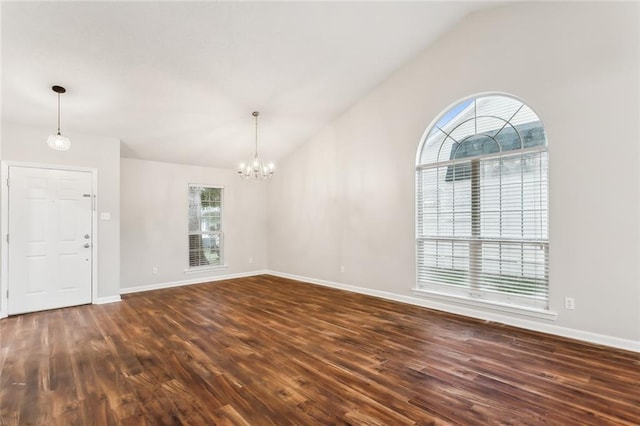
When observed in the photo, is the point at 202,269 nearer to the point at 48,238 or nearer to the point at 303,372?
the point at 48,238

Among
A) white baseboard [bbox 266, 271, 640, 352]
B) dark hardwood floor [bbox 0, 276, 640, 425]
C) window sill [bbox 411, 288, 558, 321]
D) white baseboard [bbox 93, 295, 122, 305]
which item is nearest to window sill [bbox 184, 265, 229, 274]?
white baseboard [bbox 93, 295, 122, 305]

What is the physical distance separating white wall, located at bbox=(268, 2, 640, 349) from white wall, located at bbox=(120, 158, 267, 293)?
124 inches

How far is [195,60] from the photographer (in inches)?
161

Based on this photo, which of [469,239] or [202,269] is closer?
[469,239]

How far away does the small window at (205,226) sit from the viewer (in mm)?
7090

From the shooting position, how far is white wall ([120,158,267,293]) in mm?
6211

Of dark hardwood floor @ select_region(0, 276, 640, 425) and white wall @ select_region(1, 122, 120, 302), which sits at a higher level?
white wall @ select_region(1, 122, 120, 302)

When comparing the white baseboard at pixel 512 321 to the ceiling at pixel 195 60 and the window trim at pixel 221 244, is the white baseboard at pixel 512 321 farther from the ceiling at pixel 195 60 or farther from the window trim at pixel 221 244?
the ceiling at pixel 195 60

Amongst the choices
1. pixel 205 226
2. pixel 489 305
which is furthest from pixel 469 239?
pixel 205 226

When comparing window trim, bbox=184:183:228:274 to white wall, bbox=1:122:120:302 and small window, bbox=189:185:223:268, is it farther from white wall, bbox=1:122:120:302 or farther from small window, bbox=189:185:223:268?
white wall, bbox=1:122:120:302

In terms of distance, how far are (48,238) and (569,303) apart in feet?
23.1

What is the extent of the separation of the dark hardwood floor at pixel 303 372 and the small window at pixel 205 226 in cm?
268

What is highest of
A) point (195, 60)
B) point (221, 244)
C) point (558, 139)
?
point (195, 60)

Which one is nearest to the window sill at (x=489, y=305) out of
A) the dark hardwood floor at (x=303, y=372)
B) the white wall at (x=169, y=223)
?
the dark hardwood floor at (x=303, y=372)
